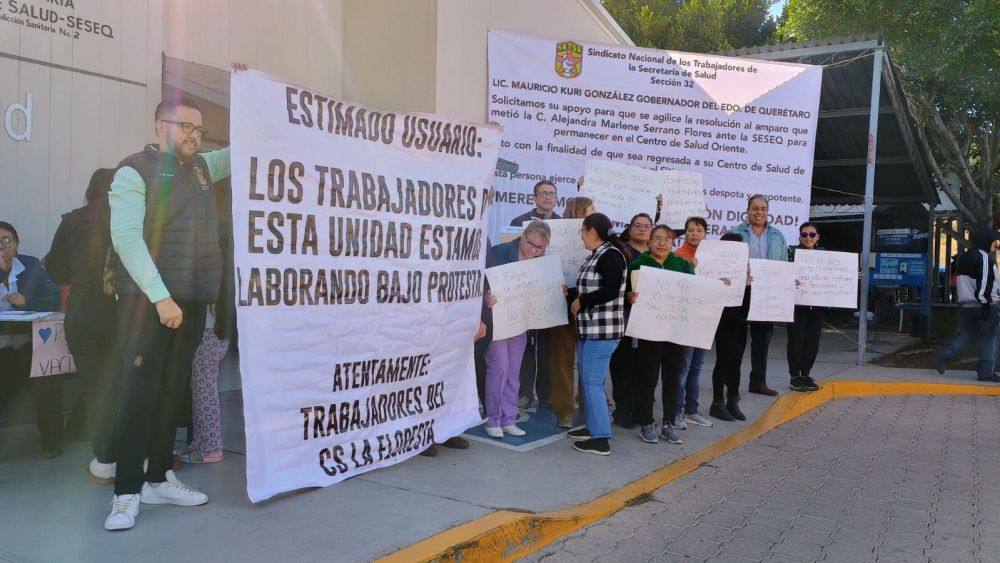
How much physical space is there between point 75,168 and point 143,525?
11.4 feet

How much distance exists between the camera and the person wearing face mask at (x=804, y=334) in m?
8.96

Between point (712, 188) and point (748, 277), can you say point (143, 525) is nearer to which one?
point (748, 277)

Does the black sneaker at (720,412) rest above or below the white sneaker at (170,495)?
below

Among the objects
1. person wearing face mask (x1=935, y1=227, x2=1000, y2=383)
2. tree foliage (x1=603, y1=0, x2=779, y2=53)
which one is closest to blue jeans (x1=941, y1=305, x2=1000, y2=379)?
person wearing face mask (x1=935, y1=227, x2=1000, y2=383)

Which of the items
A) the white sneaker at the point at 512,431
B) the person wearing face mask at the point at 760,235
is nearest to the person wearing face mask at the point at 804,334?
the person wearing face mask at the point at 760,235

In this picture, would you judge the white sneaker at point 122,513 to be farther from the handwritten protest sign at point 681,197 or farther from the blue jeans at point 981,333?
the blue jeans at point 981,333

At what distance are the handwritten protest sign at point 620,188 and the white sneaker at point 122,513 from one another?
4774 mm

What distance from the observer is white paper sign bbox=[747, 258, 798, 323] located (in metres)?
7.99

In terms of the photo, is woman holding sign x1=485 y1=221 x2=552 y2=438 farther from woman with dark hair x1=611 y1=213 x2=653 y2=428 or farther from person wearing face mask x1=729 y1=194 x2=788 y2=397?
person wearing face mask x1=729 y1=194 x2=788 y2=397

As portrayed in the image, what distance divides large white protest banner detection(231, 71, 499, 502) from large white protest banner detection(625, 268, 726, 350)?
133 cm

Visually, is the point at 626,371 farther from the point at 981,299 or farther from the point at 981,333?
the point at 981,333

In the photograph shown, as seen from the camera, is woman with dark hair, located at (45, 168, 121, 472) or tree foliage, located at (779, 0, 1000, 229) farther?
tree foliage, located at (779, 0, 1000, 229)

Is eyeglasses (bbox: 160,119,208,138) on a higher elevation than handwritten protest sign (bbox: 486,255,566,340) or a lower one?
higher

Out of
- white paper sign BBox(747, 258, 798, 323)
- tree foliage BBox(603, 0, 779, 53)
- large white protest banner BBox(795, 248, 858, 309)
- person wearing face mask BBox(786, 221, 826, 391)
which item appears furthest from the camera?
tree foliage BBox(603, 0, 779, 53)
